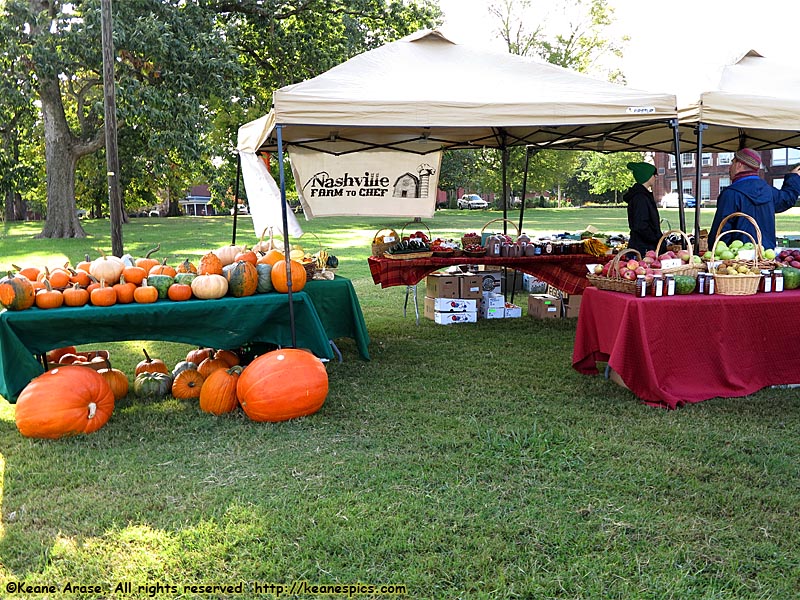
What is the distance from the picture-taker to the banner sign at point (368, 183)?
30.5 feet

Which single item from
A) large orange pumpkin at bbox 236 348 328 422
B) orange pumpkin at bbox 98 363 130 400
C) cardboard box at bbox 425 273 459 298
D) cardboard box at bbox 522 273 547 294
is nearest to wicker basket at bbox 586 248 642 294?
large orange pumpkin at bbox 236 348 328 422

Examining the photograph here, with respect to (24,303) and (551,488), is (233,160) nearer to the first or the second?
(24,303)

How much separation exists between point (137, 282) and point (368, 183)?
4.76m

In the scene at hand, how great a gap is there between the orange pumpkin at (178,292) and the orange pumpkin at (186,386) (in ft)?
2.09

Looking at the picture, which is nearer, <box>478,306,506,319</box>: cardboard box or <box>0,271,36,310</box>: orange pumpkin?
<box>0,271,36,310</box>: orange pumpkin

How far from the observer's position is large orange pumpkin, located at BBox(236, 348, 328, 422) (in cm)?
471

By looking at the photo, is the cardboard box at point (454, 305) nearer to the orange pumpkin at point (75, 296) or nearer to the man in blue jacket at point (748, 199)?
the man in blue jacket at point (748, 199)

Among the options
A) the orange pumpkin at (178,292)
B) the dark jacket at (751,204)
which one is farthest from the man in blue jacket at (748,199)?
the orange pumpkin at (178,292)

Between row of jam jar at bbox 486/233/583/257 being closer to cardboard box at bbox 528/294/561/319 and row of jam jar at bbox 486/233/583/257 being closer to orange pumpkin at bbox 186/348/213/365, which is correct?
cardboard box at bbox 528/294/561/319

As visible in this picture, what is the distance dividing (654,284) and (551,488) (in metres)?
2.14

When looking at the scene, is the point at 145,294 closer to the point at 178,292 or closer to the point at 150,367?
the point at 178,292

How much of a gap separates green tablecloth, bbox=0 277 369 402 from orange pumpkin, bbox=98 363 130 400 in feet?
1.34

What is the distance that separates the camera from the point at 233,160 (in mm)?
22297

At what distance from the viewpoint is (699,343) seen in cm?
521
